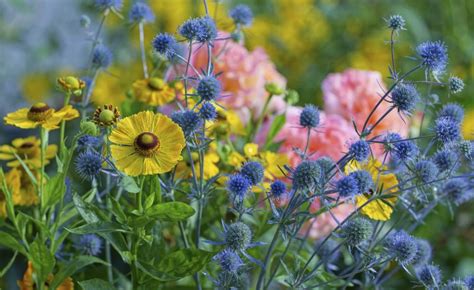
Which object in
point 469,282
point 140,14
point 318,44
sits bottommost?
point 469,282

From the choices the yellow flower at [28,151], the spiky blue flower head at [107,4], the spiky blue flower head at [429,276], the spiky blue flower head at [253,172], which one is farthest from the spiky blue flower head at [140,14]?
the spiky blue flower head at [429,276]

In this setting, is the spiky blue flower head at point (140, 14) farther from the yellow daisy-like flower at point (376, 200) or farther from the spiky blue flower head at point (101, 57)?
the yellow daisy-like flower at point (376, 200)

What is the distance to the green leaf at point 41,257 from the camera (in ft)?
1.99

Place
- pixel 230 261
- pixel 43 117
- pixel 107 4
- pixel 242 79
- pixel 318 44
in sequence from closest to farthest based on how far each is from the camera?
1. pixel 230 261
2. pixel 43 117
3. pixel 107 4
4. pixel 242 79
5. pixel 318 44

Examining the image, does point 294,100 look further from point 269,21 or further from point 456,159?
point 269,21

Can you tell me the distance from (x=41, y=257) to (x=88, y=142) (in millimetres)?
102

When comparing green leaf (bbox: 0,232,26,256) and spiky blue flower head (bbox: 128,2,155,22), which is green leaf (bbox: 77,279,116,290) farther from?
spiky blue flower head (bbox: 128,2,155,22)

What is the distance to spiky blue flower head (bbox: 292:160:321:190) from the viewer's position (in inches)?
22.0

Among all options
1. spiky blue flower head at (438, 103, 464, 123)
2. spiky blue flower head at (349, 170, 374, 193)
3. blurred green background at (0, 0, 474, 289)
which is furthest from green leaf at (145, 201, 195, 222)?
blurred green background at (0, 0, 474, 289)

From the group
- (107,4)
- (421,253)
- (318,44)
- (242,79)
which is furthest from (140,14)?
(318,44)

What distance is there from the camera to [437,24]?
5.27 feet

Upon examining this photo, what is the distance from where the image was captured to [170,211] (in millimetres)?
572

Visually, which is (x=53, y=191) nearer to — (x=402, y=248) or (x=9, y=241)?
(x=9, y=241)

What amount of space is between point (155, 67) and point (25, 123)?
0.23m
